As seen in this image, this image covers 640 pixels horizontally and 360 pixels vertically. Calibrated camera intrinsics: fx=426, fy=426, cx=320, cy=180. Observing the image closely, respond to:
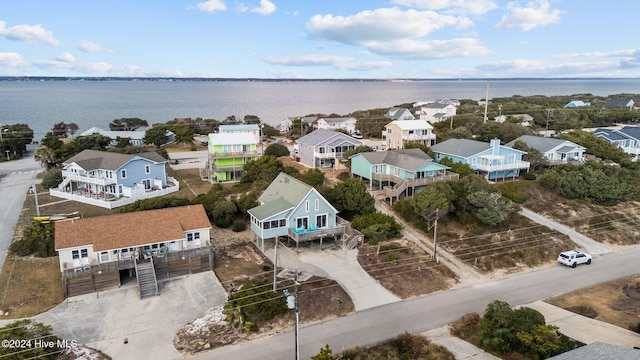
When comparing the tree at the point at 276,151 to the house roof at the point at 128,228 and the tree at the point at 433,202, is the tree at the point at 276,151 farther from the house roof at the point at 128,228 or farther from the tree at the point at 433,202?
the house roof at the point at 128,228

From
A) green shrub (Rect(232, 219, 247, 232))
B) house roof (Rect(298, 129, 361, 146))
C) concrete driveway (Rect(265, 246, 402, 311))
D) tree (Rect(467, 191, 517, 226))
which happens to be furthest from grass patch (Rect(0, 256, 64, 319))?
house roof (Rect(298, 129, 361, 146))

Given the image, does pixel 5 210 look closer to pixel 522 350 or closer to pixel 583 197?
pixel 522 350

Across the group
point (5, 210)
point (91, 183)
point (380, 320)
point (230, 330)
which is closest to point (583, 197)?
point (380, 320)

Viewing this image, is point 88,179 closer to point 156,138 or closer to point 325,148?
point 325,148

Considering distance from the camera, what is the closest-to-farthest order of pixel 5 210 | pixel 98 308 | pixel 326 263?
pixel 98 308 → pixel 326 263 → pixel 5 210

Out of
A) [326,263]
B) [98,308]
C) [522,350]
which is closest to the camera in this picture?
[522,350]

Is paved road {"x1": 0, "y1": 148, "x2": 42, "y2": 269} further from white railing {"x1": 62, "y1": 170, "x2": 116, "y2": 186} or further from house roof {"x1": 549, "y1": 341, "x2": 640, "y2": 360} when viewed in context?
house roof {"x1": 549, "y1": 341, "x2": 640, "y2": 360}

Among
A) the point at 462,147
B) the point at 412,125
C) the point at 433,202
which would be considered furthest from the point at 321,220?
the point at 412,125

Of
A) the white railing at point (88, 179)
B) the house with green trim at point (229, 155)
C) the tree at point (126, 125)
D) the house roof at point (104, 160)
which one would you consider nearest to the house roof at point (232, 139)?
the house with green trim at point (229, 155)
